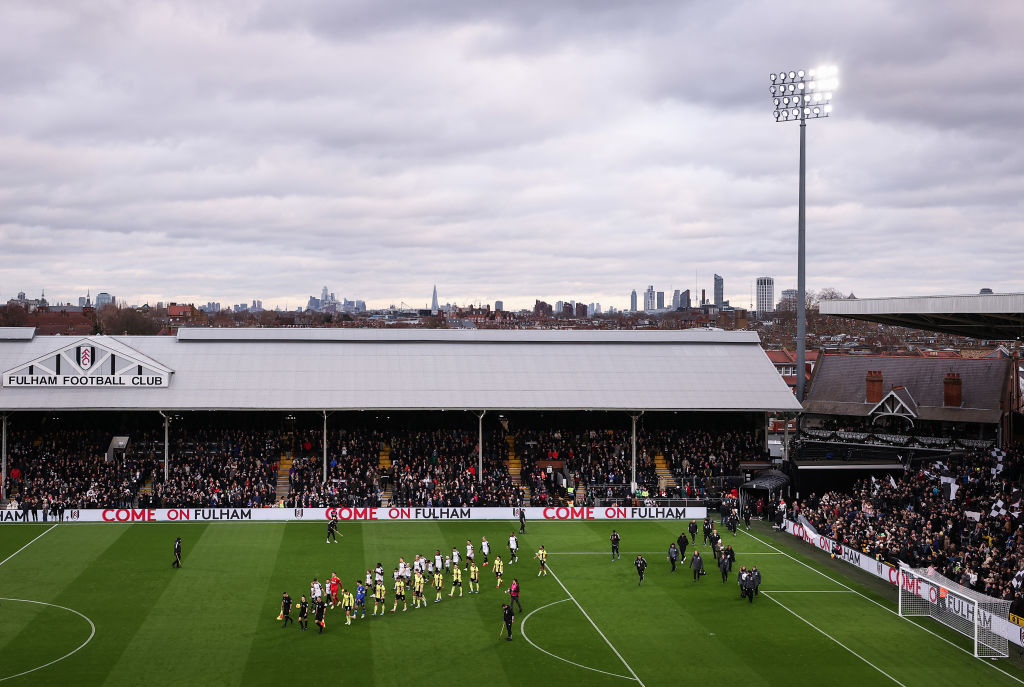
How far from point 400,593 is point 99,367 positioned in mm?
28738

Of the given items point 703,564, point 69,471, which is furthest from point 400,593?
point 69,471

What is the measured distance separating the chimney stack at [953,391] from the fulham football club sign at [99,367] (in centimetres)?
4487

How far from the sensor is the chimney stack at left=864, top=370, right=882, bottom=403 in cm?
5886

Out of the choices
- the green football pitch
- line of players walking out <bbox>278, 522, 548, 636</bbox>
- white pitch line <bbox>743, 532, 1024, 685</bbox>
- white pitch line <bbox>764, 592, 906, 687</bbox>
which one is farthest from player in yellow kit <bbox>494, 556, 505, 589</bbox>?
white pitch line <bbox>743, 532, 1024, 685</bbox>

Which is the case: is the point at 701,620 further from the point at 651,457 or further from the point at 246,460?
the point at 246,460

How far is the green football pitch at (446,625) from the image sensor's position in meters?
25.9

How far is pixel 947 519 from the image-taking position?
38.2 meters

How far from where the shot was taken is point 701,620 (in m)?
31.4

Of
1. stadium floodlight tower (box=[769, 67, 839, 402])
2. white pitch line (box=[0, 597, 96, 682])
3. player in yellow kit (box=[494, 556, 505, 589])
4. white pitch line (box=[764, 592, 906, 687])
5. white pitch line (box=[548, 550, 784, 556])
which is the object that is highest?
stadium floodlight tower (box=[769, 67, 839, 402])

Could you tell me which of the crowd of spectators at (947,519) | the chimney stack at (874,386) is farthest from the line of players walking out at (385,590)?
the chimney stack at (874,386)

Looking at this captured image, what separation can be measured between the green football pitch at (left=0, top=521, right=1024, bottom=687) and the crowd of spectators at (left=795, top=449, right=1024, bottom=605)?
A: 217 cm

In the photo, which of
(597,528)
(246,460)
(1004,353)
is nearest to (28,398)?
(246,460)

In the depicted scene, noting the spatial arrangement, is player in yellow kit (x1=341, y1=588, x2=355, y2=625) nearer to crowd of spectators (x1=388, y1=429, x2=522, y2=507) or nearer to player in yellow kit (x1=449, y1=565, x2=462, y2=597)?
player in yellow kit (x1=449, y1=565, x2=462, y2=597)

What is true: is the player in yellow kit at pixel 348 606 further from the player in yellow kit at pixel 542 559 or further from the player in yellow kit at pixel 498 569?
the player in yellow kit at pixel 542 559
